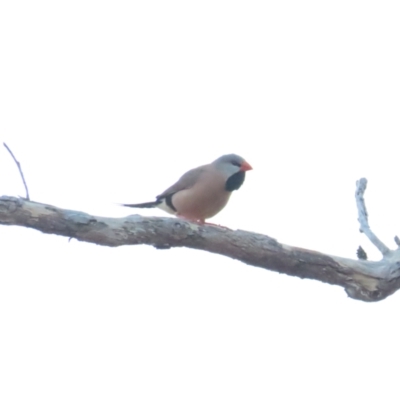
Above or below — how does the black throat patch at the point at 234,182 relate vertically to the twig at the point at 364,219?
above

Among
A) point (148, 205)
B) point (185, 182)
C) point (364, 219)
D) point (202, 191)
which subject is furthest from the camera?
point (148, 205)

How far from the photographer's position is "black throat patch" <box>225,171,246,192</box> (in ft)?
22.9

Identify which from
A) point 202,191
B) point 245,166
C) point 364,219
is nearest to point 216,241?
point 364,219

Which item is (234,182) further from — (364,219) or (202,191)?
(364,219)

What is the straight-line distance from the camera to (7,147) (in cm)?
400

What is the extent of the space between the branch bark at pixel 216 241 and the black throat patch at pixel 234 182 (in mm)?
2346

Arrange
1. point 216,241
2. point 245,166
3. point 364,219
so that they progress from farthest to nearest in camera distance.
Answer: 1. point 245,166
2. point 364,219
3. point 216,241

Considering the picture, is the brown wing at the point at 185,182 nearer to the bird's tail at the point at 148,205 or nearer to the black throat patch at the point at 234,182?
the bird's tail at the point at 148,205

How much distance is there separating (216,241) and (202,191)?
2.38 metres

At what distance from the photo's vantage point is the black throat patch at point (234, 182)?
22.9ft

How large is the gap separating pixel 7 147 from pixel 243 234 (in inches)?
52.4

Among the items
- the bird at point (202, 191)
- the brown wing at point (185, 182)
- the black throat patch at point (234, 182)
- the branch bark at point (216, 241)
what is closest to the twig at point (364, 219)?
the branch bark at point (216, 241)

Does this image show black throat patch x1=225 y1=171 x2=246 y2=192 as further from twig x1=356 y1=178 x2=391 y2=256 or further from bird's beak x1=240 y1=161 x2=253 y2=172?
twig x1=356 y1=178 x2=391 y2=256

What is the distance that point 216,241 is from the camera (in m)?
4.42
